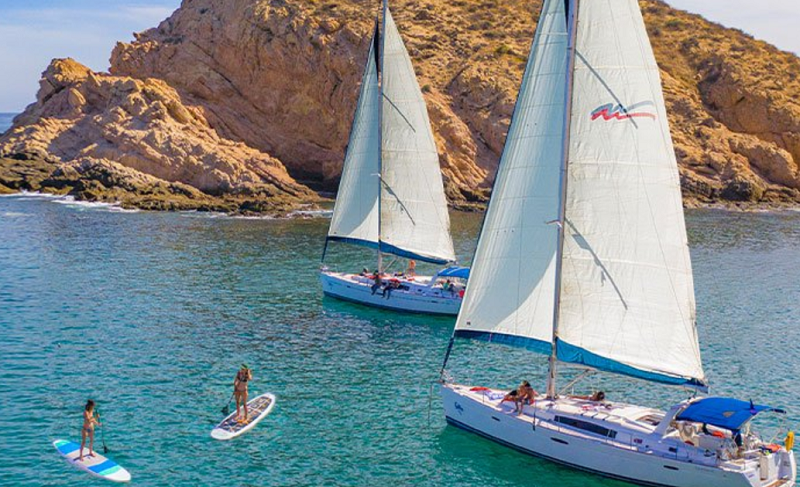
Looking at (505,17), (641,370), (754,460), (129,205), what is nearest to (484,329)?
(641,370)

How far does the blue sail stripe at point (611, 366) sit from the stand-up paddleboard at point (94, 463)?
45.9 ft

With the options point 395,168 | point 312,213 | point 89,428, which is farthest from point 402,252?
point 312,213

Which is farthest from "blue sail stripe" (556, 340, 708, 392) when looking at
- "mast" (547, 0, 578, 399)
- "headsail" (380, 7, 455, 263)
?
"headsail" (380, 7, 455, 263)

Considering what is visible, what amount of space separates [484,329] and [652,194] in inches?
277

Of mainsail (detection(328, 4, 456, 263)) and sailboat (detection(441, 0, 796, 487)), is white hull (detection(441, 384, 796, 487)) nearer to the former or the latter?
sailboat (detection(441, 0, 796, 487))

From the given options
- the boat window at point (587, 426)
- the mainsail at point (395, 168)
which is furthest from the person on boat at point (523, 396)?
the mainsail at point (395, 168)

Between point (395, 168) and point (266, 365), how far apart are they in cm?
1614

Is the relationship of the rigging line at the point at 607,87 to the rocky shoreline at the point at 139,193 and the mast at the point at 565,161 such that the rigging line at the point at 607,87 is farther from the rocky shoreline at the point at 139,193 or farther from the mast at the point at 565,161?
the rocky shoreline at the point at 139,193

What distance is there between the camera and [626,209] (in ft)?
81.4

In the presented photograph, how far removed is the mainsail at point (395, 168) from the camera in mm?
45312

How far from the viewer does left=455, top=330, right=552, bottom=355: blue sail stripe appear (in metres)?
26.1

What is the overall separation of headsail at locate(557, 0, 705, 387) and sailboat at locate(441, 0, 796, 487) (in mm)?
32

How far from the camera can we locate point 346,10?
116m

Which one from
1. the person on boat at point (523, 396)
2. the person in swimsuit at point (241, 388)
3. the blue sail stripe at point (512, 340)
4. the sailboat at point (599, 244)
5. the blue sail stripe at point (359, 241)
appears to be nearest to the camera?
the sailboat at point (599, 244)
